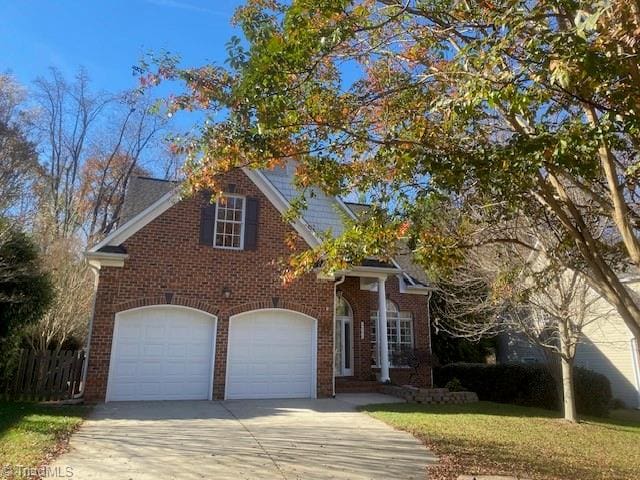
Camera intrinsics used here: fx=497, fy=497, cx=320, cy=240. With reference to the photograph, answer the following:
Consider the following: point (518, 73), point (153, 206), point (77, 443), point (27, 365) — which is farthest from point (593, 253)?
point (27, 365)

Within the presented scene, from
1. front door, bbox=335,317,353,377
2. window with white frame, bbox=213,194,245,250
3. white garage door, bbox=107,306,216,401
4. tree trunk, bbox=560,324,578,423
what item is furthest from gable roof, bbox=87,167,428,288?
tree trunk, bbox=560,324,578,423

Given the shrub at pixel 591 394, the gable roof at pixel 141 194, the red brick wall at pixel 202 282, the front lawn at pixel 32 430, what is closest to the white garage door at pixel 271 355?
the red brick wall at pixel 202 282

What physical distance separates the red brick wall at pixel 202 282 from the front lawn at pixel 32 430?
5.23 feet

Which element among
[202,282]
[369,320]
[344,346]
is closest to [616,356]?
[369,320]

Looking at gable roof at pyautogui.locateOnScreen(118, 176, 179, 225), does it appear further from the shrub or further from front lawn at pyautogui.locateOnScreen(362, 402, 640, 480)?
the shrub

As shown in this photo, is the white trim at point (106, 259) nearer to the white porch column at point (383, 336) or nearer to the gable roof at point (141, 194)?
the gable roof at point (141, 194)

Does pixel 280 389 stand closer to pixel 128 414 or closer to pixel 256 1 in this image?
pixel 128 414

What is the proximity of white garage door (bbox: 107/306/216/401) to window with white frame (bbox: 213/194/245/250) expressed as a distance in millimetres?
2140

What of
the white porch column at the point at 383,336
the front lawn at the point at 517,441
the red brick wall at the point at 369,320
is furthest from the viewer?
the red brick wall at the point at 369,320

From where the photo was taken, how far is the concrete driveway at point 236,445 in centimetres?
660

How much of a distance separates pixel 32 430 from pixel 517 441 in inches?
Result: 342

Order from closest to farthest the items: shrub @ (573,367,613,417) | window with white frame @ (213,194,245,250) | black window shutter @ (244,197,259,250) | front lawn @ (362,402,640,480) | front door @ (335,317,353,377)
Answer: front lawn @ (362,402,640,480) → window with white frame @ (213,194,245,250) → black window shutter @ (244,197,259,250) → shrub @ (573,367,613,417) → front door @ (335,317,353,377)

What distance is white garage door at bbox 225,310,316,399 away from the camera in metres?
A: 13.6

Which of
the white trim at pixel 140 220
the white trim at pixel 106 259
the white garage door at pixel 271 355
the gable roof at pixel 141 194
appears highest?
the gable roof at pixel 141 194
